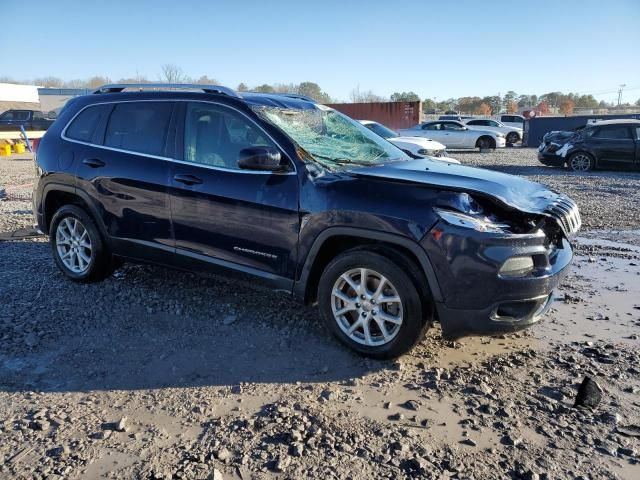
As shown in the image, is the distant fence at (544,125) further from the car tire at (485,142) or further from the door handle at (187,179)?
the door handle at (187,179)

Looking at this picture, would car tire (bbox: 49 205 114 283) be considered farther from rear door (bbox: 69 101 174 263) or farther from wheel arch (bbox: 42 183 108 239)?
rear door (bbox: 69 101 174 263)

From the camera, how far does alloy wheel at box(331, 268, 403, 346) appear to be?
364 centimetres

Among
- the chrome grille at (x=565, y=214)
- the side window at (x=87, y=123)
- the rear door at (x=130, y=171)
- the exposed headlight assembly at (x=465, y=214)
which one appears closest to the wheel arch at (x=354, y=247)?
the exposed headlight assembly at (x=465, y=214)

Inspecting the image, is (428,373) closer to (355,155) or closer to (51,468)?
(355,155)

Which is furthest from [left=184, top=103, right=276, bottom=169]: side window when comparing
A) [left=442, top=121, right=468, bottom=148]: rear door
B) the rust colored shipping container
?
the rust colored shipping container

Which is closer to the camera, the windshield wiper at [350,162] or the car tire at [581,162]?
the windshield wiper at [350,162]

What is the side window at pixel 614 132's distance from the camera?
1573cm

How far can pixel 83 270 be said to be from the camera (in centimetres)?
517

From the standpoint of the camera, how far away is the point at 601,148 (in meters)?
15.8

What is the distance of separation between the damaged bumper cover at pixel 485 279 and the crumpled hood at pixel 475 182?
307mm

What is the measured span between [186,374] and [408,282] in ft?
5.28

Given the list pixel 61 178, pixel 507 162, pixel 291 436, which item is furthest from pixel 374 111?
pixel 291 436

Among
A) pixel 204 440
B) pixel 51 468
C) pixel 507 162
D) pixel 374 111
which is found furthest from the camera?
pixel 374 111

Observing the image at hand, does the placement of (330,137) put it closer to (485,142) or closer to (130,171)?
(130,171)
